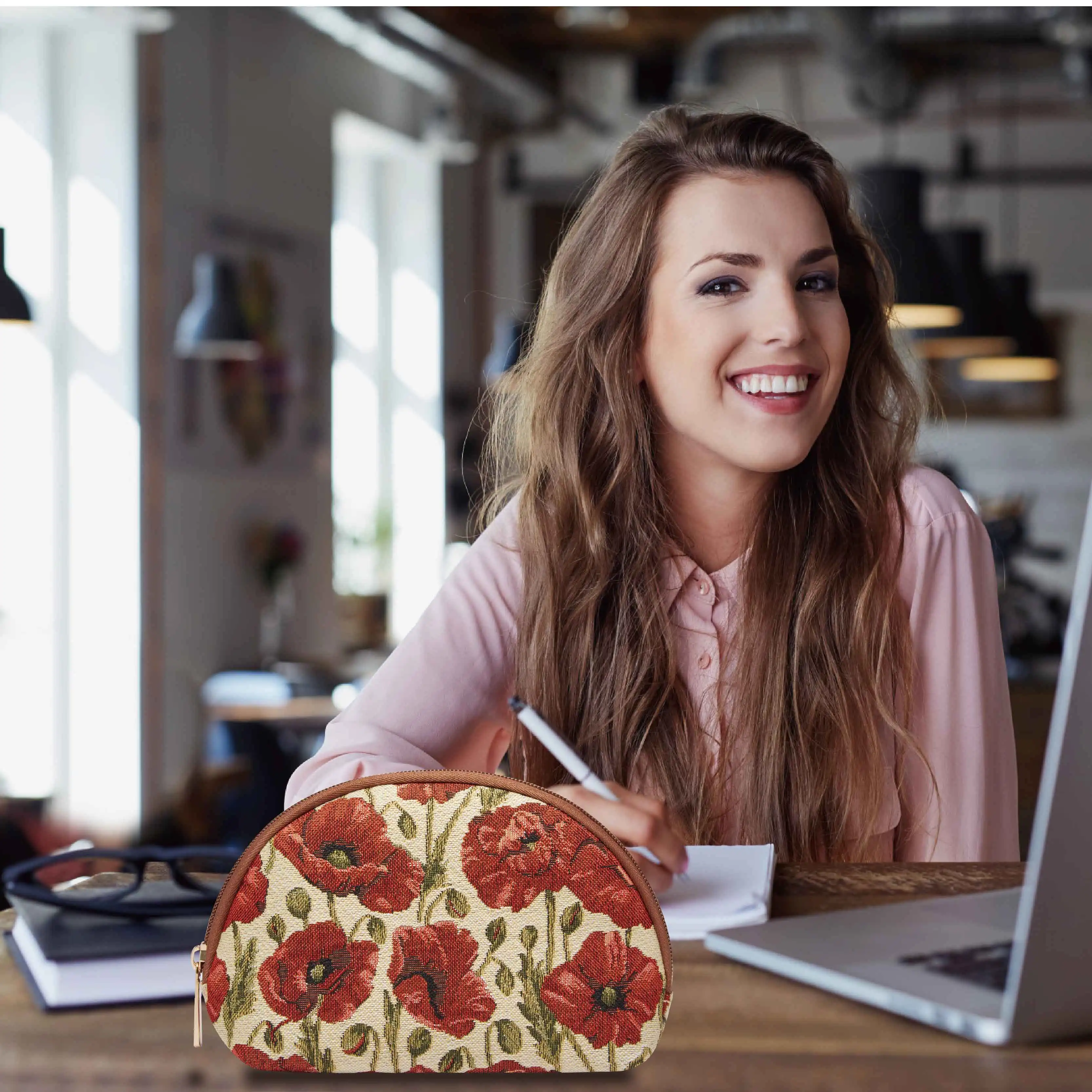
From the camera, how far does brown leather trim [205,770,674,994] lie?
0.83 meters

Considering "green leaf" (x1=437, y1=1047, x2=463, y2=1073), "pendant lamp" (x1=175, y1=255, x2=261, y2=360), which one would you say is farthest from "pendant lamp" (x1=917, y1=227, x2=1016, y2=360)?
"green leaf" (x1=437, y1=1047, x2=463, y2=1073)

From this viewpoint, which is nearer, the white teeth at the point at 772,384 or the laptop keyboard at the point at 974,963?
the laptop keyboard at the point at 974,963

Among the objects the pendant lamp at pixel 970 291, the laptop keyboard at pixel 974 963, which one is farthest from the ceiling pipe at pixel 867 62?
the laptop keyboard at pixel 974 963

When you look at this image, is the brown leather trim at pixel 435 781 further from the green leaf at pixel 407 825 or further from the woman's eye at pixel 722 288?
the woman's eye at pixel 722 288

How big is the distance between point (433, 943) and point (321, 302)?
661 cm

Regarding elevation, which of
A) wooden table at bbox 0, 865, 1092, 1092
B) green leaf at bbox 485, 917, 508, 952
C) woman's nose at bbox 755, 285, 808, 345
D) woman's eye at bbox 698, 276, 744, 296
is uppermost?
woman's eye at bbox 698, 276, 744, 296

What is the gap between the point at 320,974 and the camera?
0.82 meters

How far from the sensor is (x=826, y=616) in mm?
1638

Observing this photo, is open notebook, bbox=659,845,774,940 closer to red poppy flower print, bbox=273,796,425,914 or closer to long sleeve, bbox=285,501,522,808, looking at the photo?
red poppy flower print, bbox=273,796,425,914

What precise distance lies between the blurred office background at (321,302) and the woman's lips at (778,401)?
132 centimetres

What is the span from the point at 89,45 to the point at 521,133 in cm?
443

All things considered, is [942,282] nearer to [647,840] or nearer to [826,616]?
[826,616]

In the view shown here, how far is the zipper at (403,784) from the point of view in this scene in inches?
32.4

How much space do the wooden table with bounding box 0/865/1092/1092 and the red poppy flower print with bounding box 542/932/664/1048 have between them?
2cm
